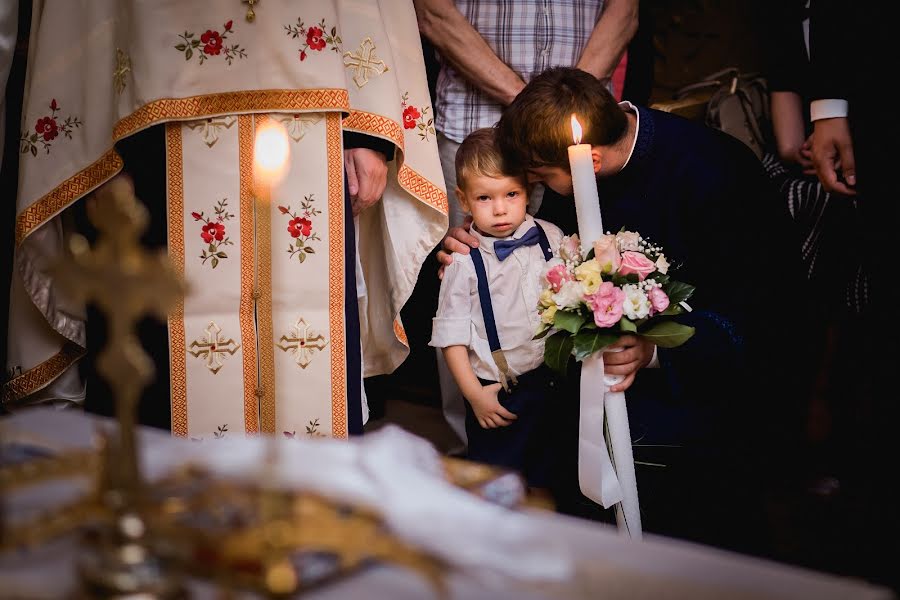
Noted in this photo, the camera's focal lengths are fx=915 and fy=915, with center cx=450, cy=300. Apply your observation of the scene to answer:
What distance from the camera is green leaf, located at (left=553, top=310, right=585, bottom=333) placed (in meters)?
1.95

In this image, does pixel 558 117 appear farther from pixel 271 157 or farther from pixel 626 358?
pixel 271 157

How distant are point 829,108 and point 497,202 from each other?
104 centimetres

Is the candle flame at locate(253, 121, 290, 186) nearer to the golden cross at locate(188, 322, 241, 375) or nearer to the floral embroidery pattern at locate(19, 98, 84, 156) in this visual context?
the golden cross at locate(188, 322, 241, 375)

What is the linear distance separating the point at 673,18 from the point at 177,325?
8.81 ft

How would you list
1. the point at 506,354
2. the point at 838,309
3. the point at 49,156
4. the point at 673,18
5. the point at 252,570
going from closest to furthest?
the point at 252,570 < the point at 49,156 < the point at 506,354 < the point at 838,309 < the point at 673,18

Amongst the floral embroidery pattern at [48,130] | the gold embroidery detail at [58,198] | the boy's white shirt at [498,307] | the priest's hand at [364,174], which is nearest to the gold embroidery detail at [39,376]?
the gold embroidery detail at [58,198]

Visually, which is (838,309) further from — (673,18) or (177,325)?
(177,325)

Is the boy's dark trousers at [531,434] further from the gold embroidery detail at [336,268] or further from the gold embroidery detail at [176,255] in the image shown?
the gold embroidery detail at [176,255]

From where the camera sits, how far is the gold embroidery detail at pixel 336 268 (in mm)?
2299

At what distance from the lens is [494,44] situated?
3.10 meters

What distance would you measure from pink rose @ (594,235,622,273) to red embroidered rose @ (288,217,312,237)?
0.77m

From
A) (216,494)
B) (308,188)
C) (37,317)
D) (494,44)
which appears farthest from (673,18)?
(216,494)

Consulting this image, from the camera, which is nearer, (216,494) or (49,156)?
(216,494)

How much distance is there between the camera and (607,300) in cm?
189
